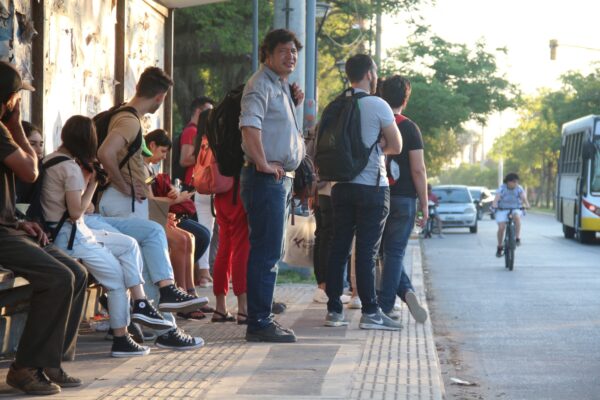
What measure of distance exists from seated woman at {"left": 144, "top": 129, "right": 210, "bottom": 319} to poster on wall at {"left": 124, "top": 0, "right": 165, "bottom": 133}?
2.99ft

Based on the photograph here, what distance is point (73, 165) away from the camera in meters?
7.39

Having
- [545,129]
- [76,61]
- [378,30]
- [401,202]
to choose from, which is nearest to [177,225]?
[76,61]

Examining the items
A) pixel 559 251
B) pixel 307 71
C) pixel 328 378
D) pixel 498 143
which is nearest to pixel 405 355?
pixel 328 378

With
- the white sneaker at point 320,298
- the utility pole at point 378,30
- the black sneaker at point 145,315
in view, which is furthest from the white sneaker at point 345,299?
the utility pole at point 378,30

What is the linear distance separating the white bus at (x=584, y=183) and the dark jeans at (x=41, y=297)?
81.3 ft

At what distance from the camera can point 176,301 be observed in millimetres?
8148

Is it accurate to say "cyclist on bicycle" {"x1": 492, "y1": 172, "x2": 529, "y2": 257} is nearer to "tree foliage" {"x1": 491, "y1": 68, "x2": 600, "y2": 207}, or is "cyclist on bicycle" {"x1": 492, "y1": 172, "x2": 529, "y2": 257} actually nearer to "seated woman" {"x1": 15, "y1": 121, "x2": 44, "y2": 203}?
"seated woman" {"x1": 15, "y1": 121, "x2": 44, "y2": 203}

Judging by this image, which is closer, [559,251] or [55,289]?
[55,289]

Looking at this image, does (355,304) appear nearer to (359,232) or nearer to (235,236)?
(359,232)

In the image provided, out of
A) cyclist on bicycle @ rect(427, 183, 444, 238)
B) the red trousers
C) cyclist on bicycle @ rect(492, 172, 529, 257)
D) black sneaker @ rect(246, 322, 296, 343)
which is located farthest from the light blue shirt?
cyclist on bicycle @ rect(427, 183, 444, 238)

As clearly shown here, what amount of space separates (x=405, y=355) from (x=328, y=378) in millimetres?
A: 1294

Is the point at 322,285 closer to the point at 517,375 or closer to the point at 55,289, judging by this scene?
the point at 517,375

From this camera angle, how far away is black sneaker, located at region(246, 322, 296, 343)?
8672 mm

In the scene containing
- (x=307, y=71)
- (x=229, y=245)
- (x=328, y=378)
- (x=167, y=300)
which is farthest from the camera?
(x=307, y=71)
